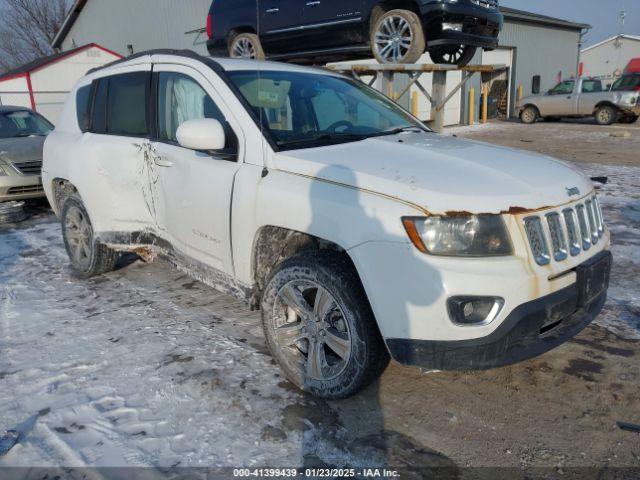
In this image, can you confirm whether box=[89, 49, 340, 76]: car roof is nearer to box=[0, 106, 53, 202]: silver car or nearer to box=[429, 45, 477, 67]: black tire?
box=[0, 106, 53, 202]: silver car

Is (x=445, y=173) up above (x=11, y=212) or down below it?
above

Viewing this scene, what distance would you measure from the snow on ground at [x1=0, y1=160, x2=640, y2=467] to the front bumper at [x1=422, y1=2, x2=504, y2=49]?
416 cm

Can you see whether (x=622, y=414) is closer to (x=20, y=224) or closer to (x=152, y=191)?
(x=152, y=191)

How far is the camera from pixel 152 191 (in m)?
3.88

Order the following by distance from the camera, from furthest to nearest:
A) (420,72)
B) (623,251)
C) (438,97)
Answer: (438,97)
(420,72)
(623,251)

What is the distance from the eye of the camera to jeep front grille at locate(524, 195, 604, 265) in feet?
8.00

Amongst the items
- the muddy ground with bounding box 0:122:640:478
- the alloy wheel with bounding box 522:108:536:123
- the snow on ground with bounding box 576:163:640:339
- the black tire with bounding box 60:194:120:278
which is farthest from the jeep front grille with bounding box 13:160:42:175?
the alloy wheel with bounding box 522:108:536:123

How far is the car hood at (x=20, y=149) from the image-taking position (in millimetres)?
7820

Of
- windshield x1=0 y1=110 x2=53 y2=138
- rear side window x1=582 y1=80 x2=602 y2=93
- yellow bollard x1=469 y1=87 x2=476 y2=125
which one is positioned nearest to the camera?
windshield x1=0 y1=110 x2=53 y2=138

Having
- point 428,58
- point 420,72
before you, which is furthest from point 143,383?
point 428,58

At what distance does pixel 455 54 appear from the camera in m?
9.30

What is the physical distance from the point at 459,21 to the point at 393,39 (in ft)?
3.25

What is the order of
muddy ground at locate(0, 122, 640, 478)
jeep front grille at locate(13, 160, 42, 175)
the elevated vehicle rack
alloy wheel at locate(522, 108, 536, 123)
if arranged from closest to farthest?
muddy ground at locate(0, 122, 640, 478)
jeep front grille at locate(13, 160, 42, 175)
the elevated vehicle rack
alloy wheel at locate(522, 108, 536, 123)

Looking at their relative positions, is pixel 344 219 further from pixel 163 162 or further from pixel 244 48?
pixel 244 48
